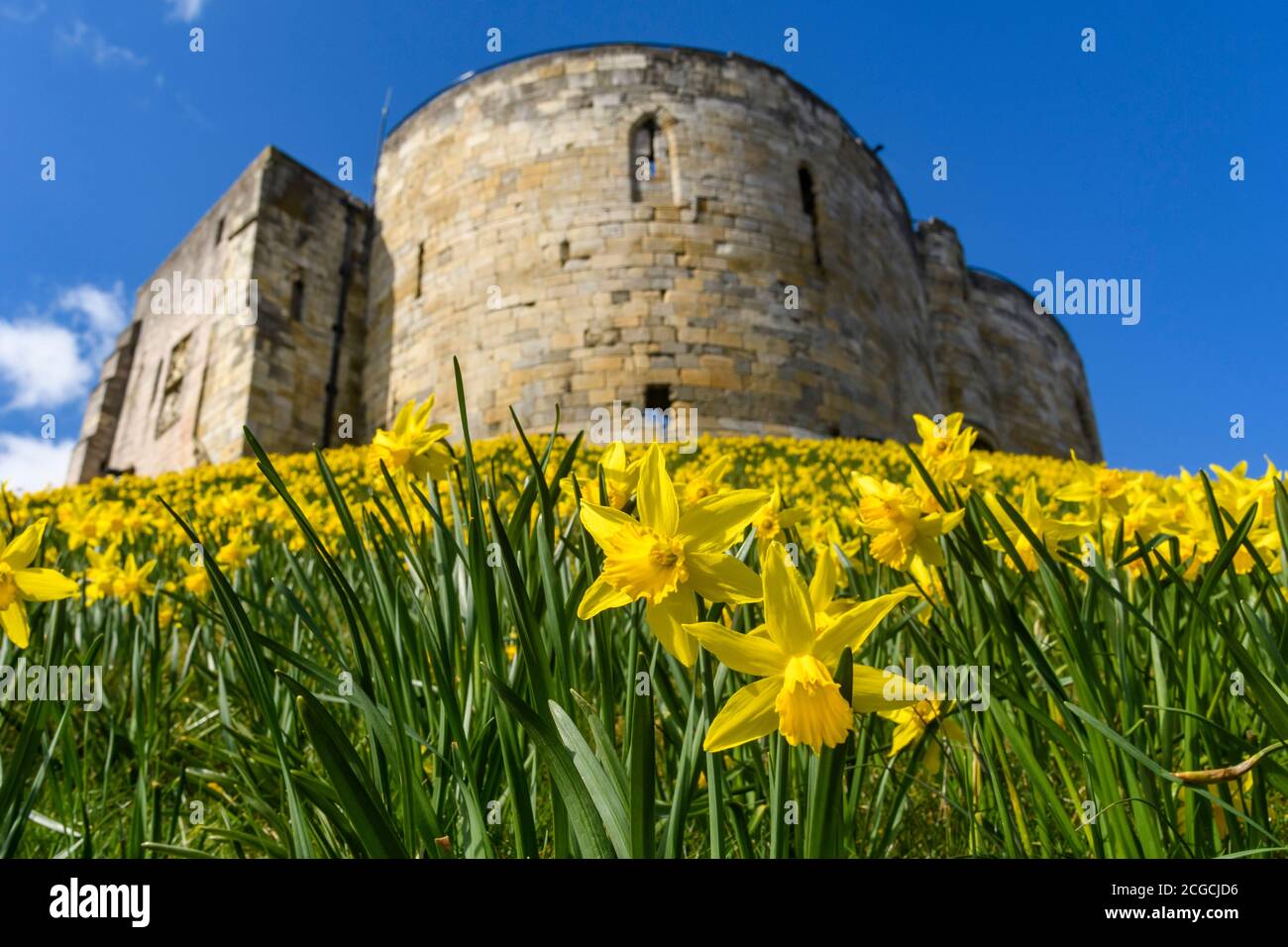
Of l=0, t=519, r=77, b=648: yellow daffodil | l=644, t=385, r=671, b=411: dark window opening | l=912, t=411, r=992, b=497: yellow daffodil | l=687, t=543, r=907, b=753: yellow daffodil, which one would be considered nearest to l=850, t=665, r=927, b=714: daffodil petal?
l=687, t=543, r=907, b=753: yellow daffodil

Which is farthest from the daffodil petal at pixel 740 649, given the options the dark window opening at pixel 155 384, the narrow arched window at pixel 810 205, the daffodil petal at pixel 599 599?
the dark window opening at pixel 155 384

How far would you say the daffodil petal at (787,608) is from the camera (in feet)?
1.99

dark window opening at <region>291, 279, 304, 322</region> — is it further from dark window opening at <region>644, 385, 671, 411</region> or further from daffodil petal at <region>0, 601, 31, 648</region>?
daffodil petal at <region>0, 601, 31, 648</region>

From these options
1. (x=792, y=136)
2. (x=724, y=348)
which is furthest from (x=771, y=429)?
(x=792, y=136)

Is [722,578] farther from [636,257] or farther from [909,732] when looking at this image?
[636,257]

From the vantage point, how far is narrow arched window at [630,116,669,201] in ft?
42.9

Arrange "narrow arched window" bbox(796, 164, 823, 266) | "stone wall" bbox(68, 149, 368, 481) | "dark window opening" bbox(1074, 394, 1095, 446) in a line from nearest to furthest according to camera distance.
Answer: "stone wall" bbox(68, 149, 368, 481)
"narrow arched window" bbox(796, 164, 823, 266)
"dark window opening" bbox(1074, 394, 1095, 446)

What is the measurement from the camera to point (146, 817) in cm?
125

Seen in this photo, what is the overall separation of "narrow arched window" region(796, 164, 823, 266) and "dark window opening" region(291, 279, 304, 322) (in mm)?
8861

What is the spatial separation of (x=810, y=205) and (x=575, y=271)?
4482 millimetres

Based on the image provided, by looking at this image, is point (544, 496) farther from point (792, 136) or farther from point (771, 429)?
point (792, 136)

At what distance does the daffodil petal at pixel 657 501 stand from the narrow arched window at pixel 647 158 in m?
A: 13.0

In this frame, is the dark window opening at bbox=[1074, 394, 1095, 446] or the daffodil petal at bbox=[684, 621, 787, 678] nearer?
the daffodil petal at bbox=[684, 621, 787, 678]
